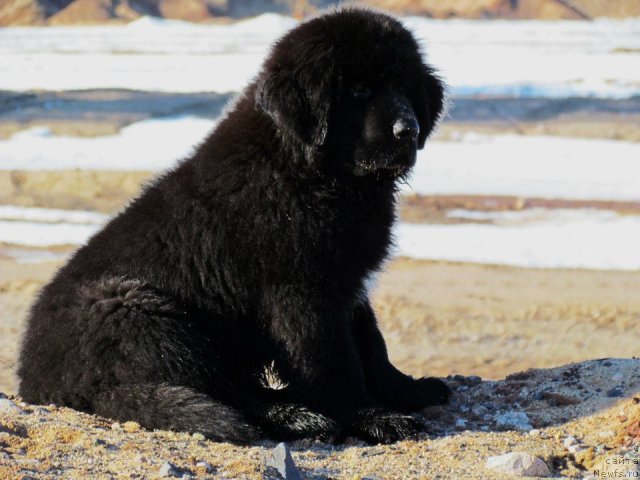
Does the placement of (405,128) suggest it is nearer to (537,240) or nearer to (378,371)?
(378,371)

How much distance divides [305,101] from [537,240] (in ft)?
18.1

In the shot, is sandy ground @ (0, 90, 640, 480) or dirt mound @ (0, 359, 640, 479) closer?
dirt mound @ (0, 359, 640, 479)

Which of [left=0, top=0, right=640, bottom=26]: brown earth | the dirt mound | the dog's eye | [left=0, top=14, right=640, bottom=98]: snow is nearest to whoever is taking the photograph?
the dirt mound

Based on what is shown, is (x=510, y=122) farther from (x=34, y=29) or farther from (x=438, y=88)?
(x=34, y=29)

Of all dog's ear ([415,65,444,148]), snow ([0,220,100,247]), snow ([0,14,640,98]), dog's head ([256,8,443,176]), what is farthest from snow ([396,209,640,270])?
snow ([0,14,640,98])

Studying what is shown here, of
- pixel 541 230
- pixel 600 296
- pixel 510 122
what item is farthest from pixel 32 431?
pixel 510 122

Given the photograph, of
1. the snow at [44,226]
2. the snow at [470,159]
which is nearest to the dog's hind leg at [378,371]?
the snow at [44,226]

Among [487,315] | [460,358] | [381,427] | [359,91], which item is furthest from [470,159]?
[381,427]

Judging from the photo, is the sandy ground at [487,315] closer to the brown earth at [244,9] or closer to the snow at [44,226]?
the snow at [44,226]

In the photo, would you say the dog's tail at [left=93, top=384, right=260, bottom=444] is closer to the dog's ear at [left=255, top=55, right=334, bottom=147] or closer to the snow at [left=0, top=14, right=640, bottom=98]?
the dog's ear at [left=255, top=55, right=334, bottom=147]

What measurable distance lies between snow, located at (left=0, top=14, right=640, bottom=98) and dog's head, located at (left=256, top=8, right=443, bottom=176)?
972 centimetres

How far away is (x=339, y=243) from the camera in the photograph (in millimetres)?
4719

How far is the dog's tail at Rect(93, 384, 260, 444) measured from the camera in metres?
4.47

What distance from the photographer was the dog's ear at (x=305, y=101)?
15.4 feet
